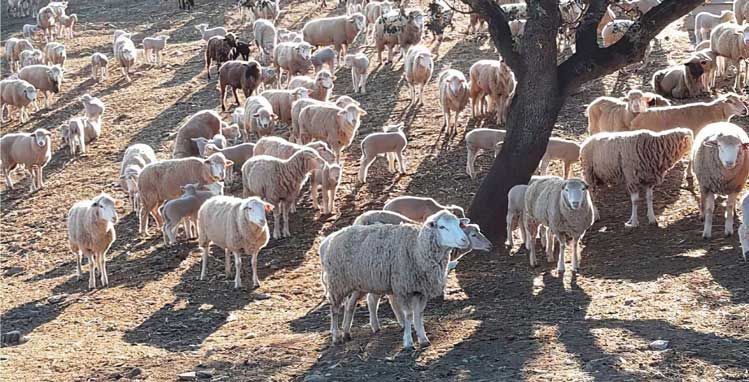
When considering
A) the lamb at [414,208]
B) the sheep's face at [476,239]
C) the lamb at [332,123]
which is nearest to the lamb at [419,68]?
the lamb at [332,123]

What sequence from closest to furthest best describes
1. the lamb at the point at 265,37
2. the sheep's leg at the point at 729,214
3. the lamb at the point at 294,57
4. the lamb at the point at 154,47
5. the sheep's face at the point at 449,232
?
the sheep's face at the point at 449,232, the sheep's leg at the point at 729,214, the lamb at the point at 294,57, the lamb at the point at 265,37, the lamb at the point at 154,47

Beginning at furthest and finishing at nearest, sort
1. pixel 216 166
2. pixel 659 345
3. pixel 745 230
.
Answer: pixel 216 166 < pixel 745 230 < pixel 659 345

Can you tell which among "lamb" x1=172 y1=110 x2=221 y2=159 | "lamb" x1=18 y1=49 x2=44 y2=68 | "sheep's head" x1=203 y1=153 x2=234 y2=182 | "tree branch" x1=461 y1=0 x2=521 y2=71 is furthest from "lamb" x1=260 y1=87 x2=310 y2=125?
"lamb" x1=18 y1=49 x2=44 y2=68

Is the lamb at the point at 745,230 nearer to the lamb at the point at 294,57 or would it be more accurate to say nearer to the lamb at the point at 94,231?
the lamb at the point at 94,231

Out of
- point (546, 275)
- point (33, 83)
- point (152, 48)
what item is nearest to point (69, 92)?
point (33, 83)

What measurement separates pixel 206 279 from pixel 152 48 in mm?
15305

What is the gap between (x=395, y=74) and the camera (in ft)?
72.5

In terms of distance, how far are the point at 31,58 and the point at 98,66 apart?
1950mm

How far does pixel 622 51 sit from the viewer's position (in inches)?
478

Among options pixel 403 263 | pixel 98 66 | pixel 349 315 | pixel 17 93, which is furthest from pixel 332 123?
pixel 98 66

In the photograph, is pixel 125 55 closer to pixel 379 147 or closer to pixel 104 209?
pixel 379 147

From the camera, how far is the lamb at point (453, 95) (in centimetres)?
1697

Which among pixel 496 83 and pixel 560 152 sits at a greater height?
pixel 496 83

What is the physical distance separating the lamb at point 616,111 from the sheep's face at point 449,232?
21.2ft
